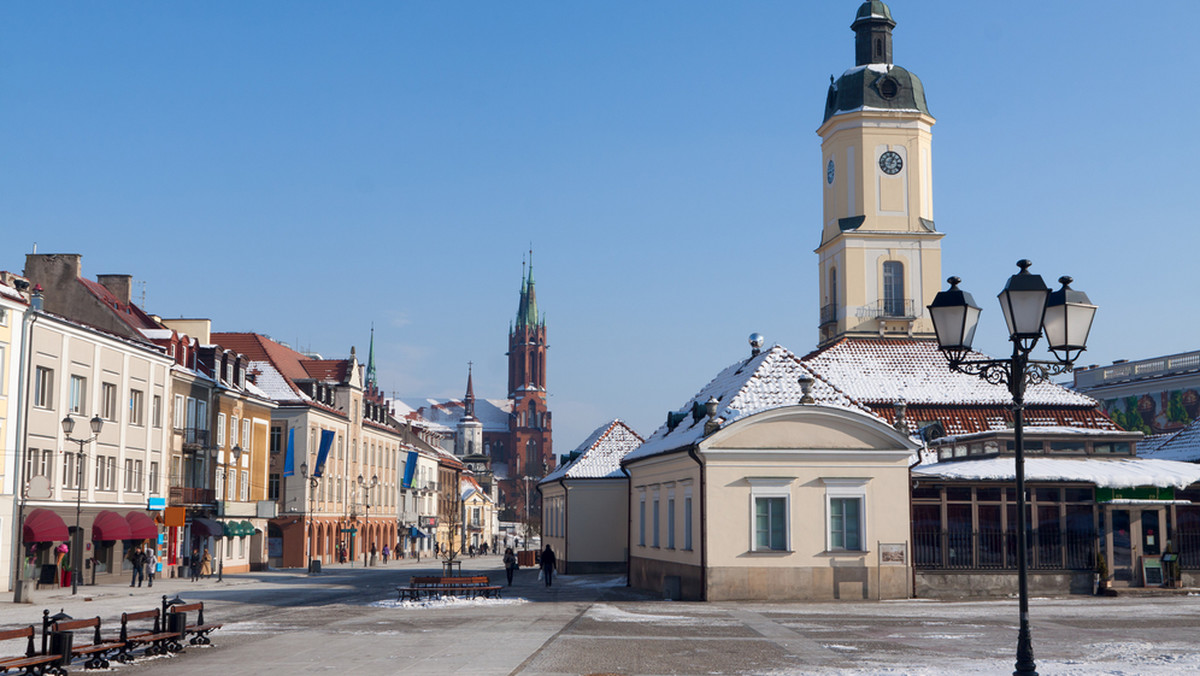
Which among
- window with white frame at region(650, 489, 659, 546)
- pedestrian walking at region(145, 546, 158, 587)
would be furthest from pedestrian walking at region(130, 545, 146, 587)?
window with white frame at region(650, 489, 659, 546)

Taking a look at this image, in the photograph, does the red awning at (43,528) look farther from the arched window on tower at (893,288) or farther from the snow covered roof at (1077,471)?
the arched window on tower at (893,288)

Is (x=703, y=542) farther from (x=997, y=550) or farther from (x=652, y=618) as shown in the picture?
(x=997, y=550)

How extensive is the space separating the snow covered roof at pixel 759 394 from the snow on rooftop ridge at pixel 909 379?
25.1 feet

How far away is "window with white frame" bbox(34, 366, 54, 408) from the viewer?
139 ft

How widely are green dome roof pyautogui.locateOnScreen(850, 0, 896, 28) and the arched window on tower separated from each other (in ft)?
45.5

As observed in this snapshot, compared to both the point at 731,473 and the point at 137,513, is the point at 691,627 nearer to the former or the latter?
the point at 731,473

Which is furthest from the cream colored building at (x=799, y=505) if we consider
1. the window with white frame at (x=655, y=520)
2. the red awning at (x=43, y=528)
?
the red awning at (x=43, y=528)

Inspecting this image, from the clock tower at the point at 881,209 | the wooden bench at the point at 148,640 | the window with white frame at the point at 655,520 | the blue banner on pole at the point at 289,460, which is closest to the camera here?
the wooden bench at the point at 148,640

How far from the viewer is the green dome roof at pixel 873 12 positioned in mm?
65812

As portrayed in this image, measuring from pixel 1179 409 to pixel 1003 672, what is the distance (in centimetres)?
5645

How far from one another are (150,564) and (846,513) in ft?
90.1

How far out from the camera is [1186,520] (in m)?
38.0

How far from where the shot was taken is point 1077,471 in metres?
37.9

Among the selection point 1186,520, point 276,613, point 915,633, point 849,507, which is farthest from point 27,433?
point 1186,520
